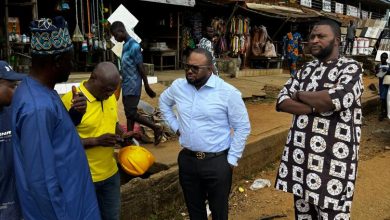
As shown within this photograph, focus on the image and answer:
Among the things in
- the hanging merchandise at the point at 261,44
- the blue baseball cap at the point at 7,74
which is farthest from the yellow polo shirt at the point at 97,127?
the hanging merchandise at the point at 261,44

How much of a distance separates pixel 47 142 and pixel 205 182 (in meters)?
1.61

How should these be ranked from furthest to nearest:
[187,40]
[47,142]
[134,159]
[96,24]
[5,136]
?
[187,40] < [96,24] < [134,159] < [5,136] < [47,142]

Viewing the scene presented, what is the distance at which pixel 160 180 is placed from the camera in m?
3.92

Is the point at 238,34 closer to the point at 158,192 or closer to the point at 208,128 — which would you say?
the point at 158,192

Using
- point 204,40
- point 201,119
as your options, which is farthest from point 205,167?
point 204,40

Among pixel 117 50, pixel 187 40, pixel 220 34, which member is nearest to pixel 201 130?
pixel 117 50

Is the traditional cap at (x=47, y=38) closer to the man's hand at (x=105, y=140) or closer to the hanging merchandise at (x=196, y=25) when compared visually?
the man's hand at (x=105, y=140)

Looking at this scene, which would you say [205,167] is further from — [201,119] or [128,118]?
[128,118]

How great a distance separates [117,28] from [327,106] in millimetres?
3343

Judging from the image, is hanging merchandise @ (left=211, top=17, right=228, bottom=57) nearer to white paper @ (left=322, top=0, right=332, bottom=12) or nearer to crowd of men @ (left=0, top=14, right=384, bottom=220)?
crowd of men @ (left=0, top=14, right=384, bottom=220)

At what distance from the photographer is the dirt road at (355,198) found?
4359mm

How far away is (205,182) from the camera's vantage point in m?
3.01

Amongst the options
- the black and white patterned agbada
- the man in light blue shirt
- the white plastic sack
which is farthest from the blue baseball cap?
the white plastic sack

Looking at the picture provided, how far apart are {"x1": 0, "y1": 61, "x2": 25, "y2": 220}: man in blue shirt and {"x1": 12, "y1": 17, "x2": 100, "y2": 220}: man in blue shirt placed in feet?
0.77
